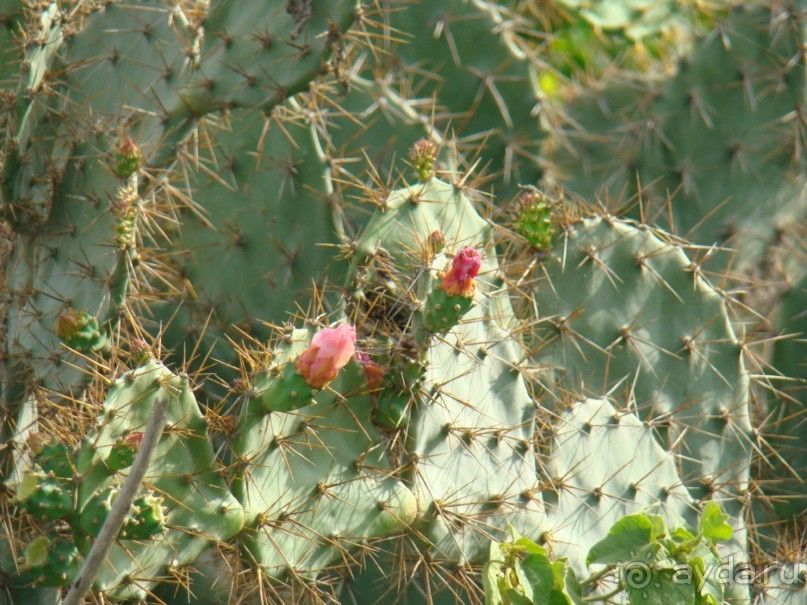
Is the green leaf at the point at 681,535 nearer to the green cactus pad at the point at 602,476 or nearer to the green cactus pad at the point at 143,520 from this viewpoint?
the green cactus pad at the point at 602,476

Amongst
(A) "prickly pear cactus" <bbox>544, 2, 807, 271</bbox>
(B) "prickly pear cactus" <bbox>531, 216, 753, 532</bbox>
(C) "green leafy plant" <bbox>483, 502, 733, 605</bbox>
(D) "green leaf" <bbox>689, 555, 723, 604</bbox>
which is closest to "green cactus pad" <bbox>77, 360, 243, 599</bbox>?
(C) "green leafy plant" <bbox>483, 502, 733, 605</bbox>

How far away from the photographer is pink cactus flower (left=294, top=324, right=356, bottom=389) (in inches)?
56.2

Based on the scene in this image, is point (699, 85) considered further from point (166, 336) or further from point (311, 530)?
point (311, 530)

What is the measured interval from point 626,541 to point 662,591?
0.10 m

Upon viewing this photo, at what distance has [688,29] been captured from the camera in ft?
11.3

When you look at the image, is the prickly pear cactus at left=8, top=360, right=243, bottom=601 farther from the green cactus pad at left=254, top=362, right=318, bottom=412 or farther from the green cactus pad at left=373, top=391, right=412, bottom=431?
the green cactus pad at left=373, top=391, right=412, bottom=431

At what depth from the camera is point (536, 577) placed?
1479 millimetres

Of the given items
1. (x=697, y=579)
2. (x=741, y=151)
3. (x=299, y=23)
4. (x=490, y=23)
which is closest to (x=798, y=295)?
(x=741, y=151)

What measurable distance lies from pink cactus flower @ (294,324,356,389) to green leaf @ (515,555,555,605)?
41 cm

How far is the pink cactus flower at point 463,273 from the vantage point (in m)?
1.49

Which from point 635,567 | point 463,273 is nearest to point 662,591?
point 635,567

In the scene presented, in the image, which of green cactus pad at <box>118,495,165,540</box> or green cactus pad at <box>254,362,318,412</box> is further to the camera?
green cactus pad at <box>254,362,318,412</box>

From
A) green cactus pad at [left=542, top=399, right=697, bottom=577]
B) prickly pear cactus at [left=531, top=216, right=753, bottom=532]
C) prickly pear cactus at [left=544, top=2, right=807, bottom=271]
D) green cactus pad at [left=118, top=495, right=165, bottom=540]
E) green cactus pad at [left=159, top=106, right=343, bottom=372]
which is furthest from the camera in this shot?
prickly pear cactus at [left=544, top=2, right=807, bottom=271]

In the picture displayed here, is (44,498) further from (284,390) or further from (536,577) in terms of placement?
(536,577)
